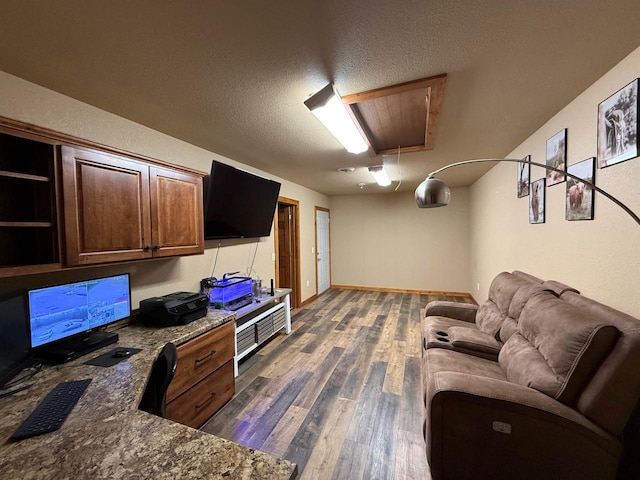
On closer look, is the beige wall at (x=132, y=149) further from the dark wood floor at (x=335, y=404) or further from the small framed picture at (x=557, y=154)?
the small framed picture at (x=557, y=154)

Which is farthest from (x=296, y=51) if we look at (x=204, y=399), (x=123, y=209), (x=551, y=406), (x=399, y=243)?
(x=399, y=243)

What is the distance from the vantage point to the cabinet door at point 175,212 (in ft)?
6.35

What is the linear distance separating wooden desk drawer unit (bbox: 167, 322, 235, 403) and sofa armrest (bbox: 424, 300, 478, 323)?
227 cm

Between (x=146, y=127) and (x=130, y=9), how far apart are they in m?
1.38

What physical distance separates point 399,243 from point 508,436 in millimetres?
4981

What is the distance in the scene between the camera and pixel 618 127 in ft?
4.82

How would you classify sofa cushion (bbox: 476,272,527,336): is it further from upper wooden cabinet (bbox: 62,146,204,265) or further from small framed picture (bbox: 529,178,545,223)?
upper wooden cabinet (bbox: 62,146,204,265)

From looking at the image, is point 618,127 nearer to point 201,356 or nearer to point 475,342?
point 475,342

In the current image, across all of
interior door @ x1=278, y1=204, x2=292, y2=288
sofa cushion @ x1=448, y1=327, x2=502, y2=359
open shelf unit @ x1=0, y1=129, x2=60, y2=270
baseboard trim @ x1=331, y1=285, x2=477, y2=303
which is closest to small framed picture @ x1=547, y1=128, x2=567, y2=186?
sofa cushion @ x1=448, y1=327, x2=502, y2=359

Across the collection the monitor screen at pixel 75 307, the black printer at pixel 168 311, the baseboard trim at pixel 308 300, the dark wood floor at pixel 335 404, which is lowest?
the dark wood floor at pixel 335 404

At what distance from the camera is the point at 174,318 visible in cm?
196

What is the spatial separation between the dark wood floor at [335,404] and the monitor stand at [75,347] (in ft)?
3.23

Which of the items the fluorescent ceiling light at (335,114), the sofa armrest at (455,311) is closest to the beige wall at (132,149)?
the fluorescent ceiling light at (335,114)

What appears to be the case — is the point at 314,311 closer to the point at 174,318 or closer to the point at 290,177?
the point at 290,177
